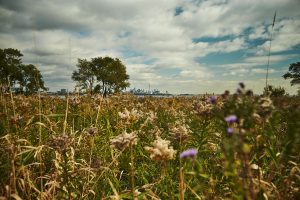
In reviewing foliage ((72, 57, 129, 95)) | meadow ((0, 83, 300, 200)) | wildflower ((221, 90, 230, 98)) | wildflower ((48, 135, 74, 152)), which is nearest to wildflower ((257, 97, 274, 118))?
meadow ((0, 83, 300, 200))

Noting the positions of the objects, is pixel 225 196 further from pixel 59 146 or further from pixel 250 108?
pixel 59 146

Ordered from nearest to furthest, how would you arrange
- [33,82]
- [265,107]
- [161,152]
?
[265,107], [161,152], [33,82]

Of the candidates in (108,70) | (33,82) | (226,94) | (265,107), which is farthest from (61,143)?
(108,70)

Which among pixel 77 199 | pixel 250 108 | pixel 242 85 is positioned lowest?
pixel 77 199

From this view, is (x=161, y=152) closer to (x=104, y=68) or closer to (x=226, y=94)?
(x=226, y=94)

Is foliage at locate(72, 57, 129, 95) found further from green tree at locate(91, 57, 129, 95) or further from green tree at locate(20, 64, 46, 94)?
green tree at locate(20, 64, 46, 94)

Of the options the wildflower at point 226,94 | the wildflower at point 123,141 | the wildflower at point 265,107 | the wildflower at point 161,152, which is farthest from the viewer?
the wildflower at point 123,141

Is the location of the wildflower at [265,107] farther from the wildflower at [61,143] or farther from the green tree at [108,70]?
the green tree at [108,70]

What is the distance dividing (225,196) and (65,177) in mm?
1805

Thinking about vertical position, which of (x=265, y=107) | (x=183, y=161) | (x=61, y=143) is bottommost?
(x=183, y=161)

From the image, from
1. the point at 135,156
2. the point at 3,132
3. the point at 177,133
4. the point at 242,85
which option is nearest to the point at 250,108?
the point at 242,85

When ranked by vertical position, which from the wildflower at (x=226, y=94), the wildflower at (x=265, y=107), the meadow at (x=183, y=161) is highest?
the wildflower at (x=226, y=94)

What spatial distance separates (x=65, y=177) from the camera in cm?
296

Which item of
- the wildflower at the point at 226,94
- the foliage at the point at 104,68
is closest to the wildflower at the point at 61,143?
the wildflower at the point at 226,94
